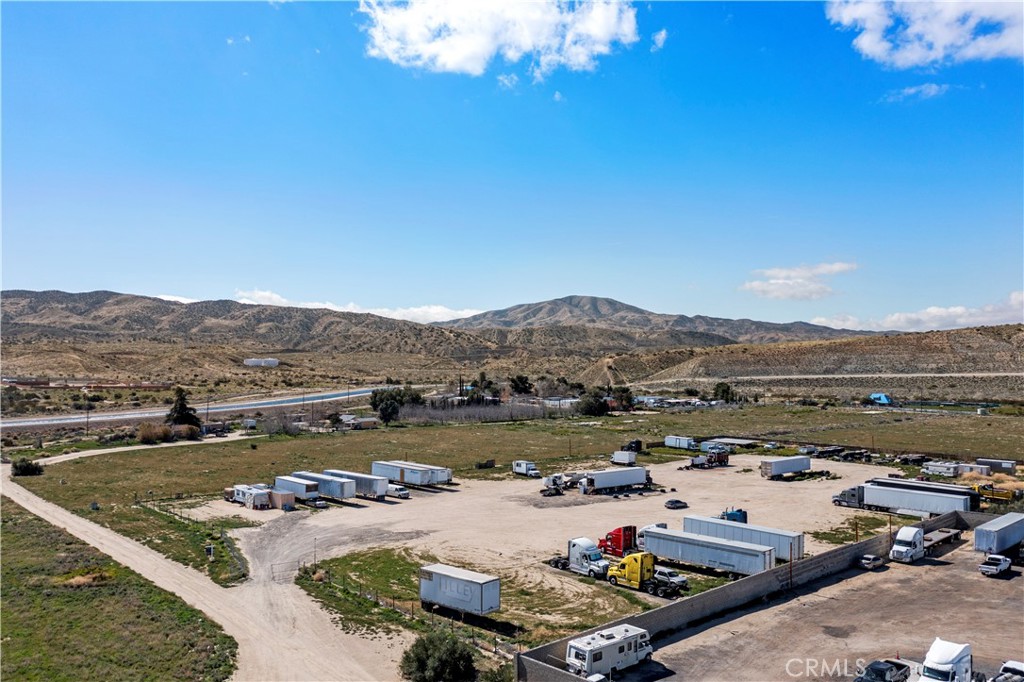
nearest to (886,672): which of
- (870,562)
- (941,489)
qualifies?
(870,562)

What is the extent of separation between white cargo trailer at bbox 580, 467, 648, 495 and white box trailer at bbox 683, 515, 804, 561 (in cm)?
1384

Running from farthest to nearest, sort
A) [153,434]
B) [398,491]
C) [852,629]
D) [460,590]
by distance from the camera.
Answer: [153,434]
[398,491]
[460,590]
[852,629]

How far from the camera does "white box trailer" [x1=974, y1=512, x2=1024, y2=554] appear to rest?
32781 millimetres

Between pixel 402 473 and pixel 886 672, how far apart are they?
36954 millimetres

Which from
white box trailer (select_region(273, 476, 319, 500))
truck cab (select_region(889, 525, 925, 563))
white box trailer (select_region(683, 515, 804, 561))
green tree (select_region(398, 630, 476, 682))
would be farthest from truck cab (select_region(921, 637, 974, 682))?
white box trailer (select_region(273, 476, 319, 500))

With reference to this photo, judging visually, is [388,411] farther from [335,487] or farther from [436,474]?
[335,487]

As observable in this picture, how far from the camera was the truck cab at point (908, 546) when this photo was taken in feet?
105

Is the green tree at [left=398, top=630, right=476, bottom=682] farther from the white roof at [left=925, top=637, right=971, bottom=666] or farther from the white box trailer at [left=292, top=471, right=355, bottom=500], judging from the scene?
the white box trailer at [left=292, top=471, right=355, bottom=500]

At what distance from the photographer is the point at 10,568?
1221 inches

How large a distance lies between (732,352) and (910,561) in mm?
139781

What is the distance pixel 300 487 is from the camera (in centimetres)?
4569

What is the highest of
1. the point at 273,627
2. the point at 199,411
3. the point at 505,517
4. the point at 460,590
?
the point at 199,411

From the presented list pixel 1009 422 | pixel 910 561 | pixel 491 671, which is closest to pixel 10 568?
pixel 491 671

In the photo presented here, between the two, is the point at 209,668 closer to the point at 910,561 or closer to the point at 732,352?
the point at 910,561
